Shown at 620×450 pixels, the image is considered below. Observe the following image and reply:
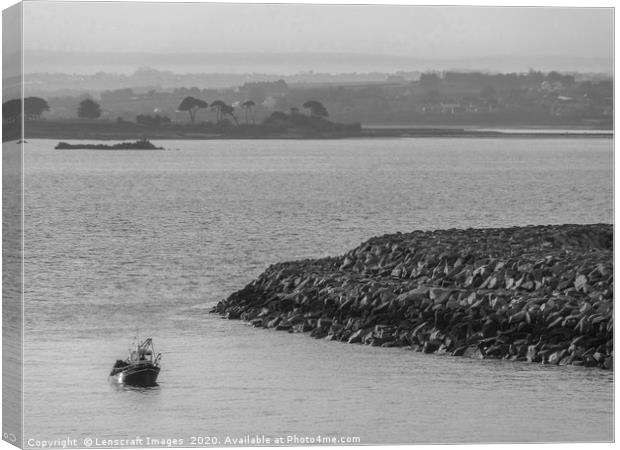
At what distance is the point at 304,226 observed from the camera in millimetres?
35719

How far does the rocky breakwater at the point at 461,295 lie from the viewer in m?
31.2

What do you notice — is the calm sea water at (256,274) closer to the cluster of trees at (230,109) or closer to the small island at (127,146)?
the small island at (127,146)

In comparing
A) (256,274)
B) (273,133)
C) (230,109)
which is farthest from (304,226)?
(230,109)

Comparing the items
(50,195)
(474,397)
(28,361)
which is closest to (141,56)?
(50,195)

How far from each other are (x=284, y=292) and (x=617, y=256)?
7.68 meters

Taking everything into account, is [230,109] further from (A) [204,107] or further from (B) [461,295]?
(B) [461,295]

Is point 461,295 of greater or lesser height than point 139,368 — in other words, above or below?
above

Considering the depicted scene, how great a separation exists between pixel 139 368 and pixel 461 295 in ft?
22.4

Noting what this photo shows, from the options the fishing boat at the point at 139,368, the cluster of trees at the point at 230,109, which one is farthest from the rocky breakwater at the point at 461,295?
the fishing boat at the point at 139,368

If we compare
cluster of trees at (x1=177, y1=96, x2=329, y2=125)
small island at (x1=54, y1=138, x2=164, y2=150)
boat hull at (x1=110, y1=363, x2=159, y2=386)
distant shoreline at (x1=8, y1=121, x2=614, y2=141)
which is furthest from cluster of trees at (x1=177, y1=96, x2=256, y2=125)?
boat hull at (x1=110, y1=363, x2=159, y2=386)

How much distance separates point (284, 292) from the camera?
116ft

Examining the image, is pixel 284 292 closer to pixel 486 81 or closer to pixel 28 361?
pixel 486 81

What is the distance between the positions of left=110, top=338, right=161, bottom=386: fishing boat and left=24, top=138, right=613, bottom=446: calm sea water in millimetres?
240

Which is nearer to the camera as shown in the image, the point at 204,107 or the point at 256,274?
the point at 204,107
